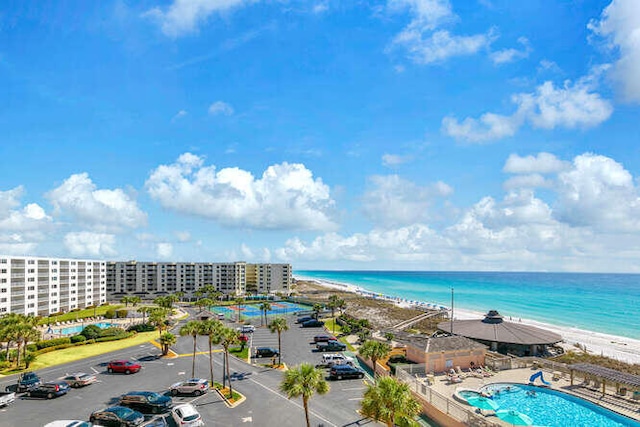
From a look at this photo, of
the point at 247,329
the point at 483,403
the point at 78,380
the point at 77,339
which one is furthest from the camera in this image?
the point at 247,329

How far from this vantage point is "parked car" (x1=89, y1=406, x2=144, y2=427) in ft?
98.8

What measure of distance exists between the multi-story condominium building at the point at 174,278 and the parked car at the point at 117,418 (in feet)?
382

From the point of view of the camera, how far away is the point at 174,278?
151250 millimetres

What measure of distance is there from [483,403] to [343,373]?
15.5 metres

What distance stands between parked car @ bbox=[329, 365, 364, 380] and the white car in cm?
1671

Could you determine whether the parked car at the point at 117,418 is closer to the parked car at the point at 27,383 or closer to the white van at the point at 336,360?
the parked car at the point at 27,383

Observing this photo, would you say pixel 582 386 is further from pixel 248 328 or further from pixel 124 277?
pixel 124 277

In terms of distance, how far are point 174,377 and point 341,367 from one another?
64.0 ft

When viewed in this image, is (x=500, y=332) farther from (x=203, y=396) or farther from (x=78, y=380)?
(x=78, y=380)

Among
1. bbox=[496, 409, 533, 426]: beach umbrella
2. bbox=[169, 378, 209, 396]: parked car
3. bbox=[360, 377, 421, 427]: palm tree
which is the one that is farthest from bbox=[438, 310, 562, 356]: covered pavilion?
bbox=[169, 378, 209, 396]: parked car

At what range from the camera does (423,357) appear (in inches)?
Result: 1854

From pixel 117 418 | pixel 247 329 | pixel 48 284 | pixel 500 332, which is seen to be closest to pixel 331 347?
pixel 247 329

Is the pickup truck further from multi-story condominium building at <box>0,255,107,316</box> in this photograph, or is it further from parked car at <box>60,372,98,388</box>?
multi-story condominium building at <box>0,255,107,316</box>

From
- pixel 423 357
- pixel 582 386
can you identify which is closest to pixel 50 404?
pixel 423 357
